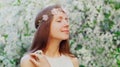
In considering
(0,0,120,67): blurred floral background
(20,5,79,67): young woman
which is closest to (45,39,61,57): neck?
(20,5,79,67): young woman

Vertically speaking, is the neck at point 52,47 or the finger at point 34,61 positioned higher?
the neck at point 52,47

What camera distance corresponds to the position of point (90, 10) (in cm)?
325

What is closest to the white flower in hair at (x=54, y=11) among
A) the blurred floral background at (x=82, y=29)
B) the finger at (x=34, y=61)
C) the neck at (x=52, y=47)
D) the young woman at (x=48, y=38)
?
the young woman at (x=48, y=38)

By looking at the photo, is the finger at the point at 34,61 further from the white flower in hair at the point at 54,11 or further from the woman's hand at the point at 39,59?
the white flower in hair at the point at 54,11

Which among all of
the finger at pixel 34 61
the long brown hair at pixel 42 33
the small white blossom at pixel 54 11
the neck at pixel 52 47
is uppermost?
the small white blossom at pixel 54 11

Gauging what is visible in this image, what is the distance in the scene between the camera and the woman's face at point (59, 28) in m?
2.27

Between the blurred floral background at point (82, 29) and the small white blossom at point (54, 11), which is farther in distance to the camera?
the blurred floral background at point (82, 29)

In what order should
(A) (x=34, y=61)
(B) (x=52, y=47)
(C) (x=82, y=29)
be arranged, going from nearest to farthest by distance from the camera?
(A) (x=34, y=61) → (B) (x=52, y=47) → (C) (x=82, y=29)

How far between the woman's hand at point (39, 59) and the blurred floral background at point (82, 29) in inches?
31.4

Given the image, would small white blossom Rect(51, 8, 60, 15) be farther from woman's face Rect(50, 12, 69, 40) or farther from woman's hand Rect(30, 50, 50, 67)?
woman's hand Rect(30, 50, 50, 67)

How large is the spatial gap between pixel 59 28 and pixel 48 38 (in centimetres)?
9

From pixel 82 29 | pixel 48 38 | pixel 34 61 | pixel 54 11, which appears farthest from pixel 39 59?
pixel 82 29

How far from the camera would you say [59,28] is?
227 centimetres

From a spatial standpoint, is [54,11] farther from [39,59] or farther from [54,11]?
[39,59]
